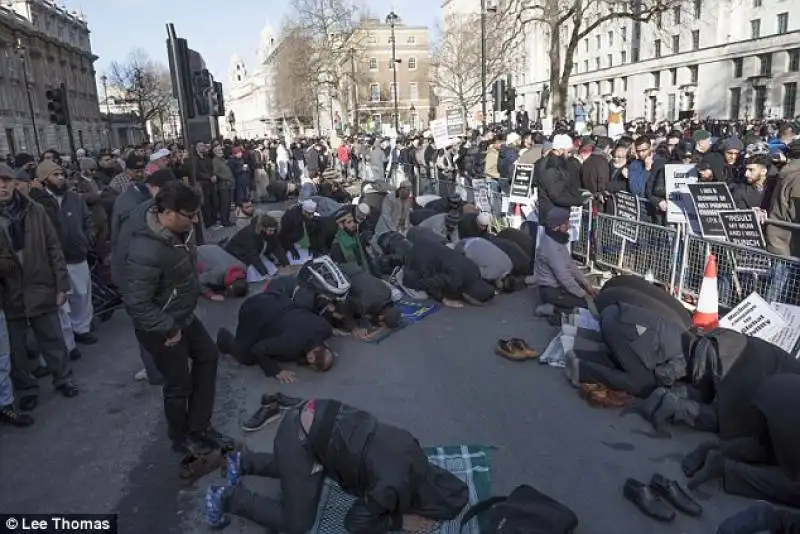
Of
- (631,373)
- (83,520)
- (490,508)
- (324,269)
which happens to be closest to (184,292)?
(83,520)

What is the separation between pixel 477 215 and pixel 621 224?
2.13 metres

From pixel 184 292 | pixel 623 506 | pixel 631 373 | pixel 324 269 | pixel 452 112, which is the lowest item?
pixel 623 506

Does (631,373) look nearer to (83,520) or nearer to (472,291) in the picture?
(472,291)

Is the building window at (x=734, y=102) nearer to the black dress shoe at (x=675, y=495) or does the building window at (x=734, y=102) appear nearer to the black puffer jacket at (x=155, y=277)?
the black dress shoe at (x=675, y=495)

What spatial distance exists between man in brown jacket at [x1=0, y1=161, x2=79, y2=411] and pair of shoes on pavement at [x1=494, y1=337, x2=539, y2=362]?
13.2 ft

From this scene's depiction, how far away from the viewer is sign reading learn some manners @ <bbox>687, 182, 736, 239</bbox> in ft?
22.2

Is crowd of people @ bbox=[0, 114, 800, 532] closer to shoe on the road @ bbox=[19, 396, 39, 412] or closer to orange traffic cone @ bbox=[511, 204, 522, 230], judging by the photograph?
shoe on the road @ bbox=[19, 396, 39, 412]

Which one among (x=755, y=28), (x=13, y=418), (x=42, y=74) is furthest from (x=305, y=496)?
(x=42, y=74)

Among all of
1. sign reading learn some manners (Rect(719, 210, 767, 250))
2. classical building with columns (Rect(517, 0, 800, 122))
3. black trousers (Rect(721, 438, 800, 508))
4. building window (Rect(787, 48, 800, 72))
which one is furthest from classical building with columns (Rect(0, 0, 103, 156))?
building window (Rect(787, 48, 800, 72))

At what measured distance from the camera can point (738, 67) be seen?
50812 millimetres

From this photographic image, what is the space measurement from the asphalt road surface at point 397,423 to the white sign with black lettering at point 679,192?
8.05 feet

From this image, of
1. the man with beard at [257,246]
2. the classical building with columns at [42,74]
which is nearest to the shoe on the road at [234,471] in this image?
the man with beard at [257,246]

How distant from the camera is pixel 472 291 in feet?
24.9

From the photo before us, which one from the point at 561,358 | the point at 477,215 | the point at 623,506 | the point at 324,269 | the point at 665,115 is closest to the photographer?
the point at 623,506
